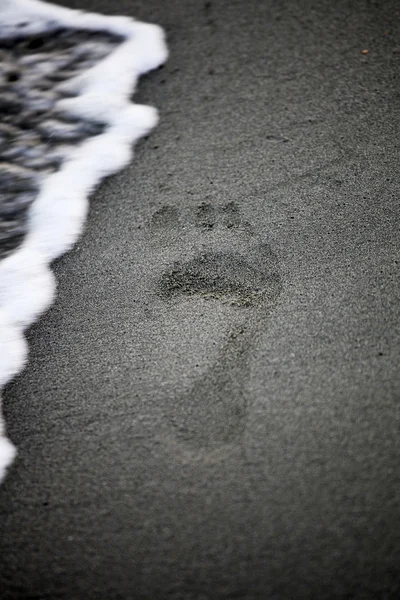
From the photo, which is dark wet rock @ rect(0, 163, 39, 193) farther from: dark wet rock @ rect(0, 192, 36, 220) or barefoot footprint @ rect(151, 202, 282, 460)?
barefoot footprint @ rect(151, 202, 282, 460)

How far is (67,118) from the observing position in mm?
2807

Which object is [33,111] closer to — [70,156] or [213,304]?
[70,156]

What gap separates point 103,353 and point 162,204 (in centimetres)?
71

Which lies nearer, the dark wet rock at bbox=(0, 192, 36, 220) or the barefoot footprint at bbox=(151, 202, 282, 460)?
the barefoot footprint at bbox=(151, 202, 282, 460)

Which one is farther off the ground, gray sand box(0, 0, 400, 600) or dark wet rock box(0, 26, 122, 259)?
dark wet rock box(0, 26, 122, 259)

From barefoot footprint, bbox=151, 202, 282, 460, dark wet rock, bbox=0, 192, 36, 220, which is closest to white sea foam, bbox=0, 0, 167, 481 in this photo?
dark wet rock, bbox=0, 192, 36, 220

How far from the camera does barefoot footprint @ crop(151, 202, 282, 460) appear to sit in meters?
1.68

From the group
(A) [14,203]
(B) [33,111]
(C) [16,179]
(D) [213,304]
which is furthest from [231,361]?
(B) [33,111]

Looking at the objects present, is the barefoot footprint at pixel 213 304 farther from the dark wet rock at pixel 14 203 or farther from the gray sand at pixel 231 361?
the dark wet rock at pixel 14 203

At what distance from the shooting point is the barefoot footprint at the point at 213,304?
168 centimetres

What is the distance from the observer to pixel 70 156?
8.59 ft

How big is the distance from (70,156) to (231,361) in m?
1.39

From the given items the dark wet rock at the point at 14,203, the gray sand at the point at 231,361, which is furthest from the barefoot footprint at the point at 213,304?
the dark wet rock at the point at 14,203

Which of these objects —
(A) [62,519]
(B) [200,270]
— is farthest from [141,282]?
(A) [62,519]
